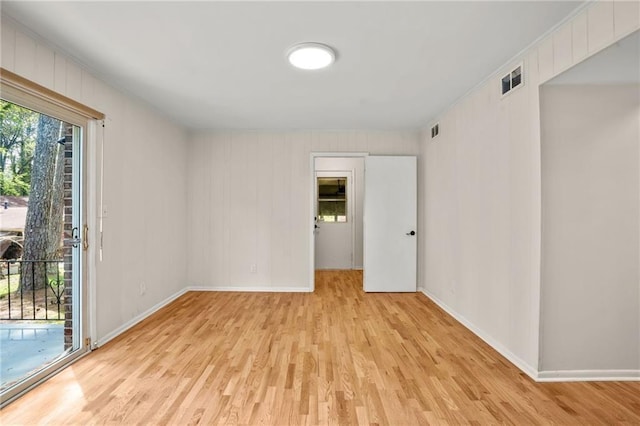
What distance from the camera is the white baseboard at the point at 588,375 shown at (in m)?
2.29

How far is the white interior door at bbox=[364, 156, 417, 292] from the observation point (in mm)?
4758

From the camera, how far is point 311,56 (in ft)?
8.02

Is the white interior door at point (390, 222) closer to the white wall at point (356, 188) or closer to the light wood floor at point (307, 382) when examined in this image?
the light wood floor at point (307, 382)

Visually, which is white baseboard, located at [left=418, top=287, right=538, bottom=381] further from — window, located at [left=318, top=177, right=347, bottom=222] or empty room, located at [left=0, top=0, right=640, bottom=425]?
window, located at [left=318, top=177, right=347, bottom=222]

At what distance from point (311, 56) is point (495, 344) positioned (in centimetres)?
293

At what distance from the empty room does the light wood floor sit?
2 cm

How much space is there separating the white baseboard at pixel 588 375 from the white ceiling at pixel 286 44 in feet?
7.98

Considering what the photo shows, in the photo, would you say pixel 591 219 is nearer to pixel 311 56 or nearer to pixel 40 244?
pixel 311 56

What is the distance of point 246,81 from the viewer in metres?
3.01

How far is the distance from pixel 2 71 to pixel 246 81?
1690 millimetres

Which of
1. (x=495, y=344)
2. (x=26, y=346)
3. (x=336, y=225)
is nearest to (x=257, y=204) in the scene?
(x=336, y=225)

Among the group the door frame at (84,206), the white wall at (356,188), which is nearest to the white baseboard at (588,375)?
the door frame at (84,206)

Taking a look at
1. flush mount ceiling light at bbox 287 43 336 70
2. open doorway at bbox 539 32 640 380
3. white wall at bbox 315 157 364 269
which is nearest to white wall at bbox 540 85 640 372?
open doorway at bbox 539 32 640 380

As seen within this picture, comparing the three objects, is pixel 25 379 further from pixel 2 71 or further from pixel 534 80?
pixel 534 80
